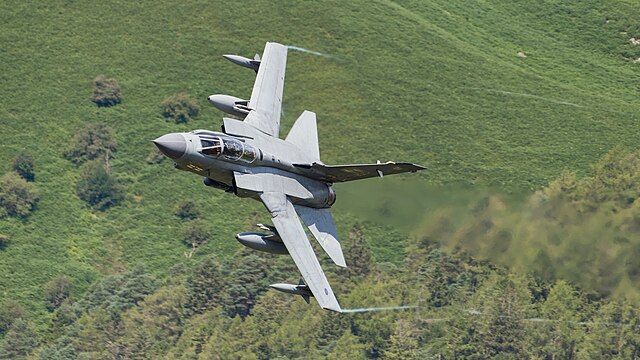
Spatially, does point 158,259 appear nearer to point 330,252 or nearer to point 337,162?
point 337,162

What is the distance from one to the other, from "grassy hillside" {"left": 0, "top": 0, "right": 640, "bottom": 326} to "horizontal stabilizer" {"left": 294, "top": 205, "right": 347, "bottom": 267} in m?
78.4

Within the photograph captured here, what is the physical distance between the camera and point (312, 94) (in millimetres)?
163125

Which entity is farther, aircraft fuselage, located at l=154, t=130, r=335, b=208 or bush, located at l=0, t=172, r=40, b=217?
bush, located at l=0, t=172, r=40, b=217

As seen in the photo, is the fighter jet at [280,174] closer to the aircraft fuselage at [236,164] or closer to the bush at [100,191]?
the aircraft fuselage at [236,164]

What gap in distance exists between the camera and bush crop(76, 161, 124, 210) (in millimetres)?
166875

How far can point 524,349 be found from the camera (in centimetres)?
14350

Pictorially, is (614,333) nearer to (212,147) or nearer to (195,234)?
(195,234)

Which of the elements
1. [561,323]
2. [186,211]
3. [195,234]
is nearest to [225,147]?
[561,323]

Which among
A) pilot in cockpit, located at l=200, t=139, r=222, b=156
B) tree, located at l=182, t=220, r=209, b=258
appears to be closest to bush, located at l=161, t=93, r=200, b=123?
tree, located at l=182, t=220, r=209, b=258

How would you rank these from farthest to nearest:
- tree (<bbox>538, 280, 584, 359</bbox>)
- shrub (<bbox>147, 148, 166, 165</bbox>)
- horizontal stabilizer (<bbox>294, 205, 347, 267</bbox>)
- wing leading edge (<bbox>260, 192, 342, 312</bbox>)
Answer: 1. shrub (<bbox>147, 148, 166, 165</bbox>)
2. tree (<bbox>538, 280, 584, 359</bbox>)
3. horizontal stabilizer (<bbox>294, 205, 347, 267</bbox>)
4. wing leading edge (<bbox>260, 192, 342, 312</bbox>)

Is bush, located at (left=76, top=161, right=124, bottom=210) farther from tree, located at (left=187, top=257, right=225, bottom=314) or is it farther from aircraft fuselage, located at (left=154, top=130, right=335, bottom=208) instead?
aircraft fuselage, located at (left=154, top=130, right=335, bottom=208)

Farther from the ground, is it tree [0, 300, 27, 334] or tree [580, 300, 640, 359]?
tree [580, 300, 640, 359]

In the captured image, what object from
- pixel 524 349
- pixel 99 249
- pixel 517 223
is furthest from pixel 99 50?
pixel 517 223

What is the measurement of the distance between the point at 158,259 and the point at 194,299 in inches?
283
